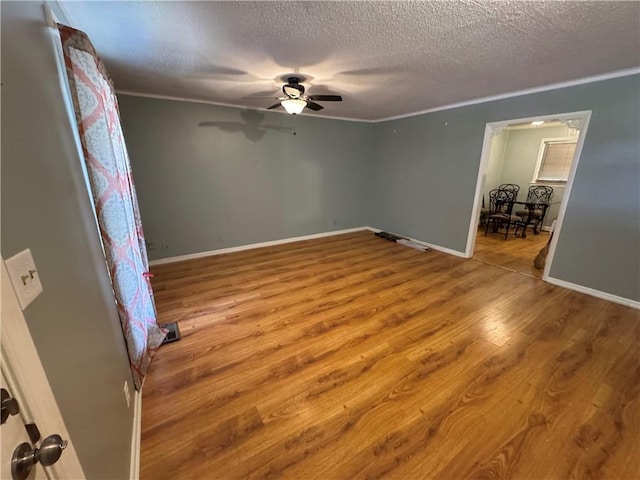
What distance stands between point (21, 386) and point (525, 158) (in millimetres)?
7918

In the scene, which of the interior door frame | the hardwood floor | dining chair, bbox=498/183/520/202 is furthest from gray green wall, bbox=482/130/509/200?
the hardwood floor

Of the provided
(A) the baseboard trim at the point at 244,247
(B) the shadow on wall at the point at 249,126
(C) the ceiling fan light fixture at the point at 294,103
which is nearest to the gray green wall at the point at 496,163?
(A) the baseboard trim at the point at 244,247

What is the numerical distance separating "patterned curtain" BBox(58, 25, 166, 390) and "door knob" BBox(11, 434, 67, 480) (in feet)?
3.80

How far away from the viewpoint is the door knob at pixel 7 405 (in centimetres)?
44

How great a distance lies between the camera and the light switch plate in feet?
1.78

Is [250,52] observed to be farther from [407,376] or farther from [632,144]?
[632,144]

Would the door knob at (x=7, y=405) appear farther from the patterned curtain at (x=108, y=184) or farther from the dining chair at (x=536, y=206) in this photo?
the dining chair at (x=536, y=206)

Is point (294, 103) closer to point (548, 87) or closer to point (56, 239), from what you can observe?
point (56, 239)

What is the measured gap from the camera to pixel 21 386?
490 millimetres

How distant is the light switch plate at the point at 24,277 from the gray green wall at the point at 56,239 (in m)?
0.02

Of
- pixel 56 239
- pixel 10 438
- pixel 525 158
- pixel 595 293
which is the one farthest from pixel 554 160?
pixel 10 438

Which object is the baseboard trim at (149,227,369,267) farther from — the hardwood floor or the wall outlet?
the wall outlet

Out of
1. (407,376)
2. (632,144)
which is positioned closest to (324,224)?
(407,376)

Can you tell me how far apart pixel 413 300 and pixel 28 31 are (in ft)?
10.2
